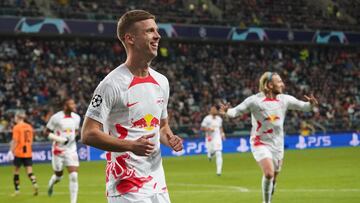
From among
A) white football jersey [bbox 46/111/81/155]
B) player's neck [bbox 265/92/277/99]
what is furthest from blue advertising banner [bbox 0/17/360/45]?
player's neck [bbox 265/92/277/99]

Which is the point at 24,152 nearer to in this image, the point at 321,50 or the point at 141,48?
the point at 141,48

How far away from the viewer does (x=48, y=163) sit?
117 ft

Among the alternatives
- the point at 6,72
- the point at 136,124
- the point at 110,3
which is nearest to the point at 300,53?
the point at 110,3

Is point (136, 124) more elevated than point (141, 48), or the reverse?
point (141, 48)

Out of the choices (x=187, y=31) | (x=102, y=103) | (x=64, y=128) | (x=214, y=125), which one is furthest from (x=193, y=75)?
(x=102, y=103)

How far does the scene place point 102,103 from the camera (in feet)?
22.0

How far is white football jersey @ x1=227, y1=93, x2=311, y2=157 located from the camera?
15156mm

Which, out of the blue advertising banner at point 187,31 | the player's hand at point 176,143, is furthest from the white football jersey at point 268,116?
the blue advertising banner at point 187,31

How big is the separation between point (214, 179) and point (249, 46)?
32.8 metres

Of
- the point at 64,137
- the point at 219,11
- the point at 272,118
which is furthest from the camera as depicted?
the point at 219,11

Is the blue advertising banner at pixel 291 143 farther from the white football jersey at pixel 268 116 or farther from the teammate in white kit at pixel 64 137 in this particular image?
the white football jersey at pixel 268 116

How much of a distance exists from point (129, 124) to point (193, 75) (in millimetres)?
43376

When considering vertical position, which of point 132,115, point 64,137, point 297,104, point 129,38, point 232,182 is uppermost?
point 129,38

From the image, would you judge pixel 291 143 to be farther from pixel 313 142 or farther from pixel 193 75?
pixel 193 75
